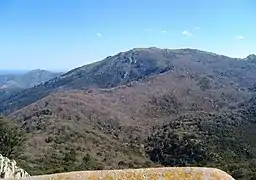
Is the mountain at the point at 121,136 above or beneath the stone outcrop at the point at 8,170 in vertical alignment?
beneath

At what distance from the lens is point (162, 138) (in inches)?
5108

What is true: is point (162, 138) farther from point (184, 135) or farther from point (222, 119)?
point (222, 119)

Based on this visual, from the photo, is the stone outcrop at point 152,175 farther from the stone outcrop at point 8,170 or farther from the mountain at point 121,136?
the mountain at point 121,136

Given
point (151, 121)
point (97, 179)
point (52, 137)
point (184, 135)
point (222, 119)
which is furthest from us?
point (151, 121)

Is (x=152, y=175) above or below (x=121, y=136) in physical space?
above

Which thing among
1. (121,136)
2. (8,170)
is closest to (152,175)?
(8,170)

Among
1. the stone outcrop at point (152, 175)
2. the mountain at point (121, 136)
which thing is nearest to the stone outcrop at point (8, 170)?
the stone outcrop at point (152, 175)

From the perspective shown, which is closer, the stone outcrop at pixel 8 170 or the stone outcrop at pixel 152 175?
the stone outcrop at pixel 152 175

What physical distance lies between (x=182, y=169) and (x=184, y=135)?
11524 cm

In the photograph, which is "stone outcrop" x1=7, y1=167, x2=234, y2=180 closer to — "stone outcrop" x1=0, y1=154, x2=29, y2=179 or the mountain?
"stone outcrop" x1=0, y1=154, x2=29, y2=179

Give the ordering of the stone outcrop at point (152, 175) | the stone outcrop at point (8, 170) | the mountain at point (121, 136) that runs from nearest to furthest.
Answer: the stone outcrop at point (152, 175), the stone outcrop at point (8, 170), the mountain at point (121, 136)

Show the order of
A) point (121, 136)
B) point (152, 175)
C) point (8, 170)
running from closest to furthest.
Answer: point (152, 175) < point (8, 170) < point (121, 136)

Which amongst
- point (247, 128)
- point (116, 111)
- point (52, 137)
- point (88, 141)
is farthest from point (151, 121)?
point (52, 137)

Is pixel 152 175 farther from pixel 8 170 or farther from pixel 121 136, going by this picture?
pixel 121 136
